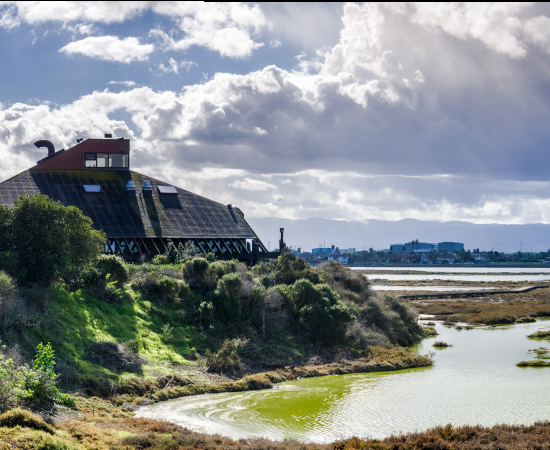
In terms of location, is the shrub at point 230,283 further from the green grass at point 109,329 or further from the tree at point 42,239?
the tree at point 42,239

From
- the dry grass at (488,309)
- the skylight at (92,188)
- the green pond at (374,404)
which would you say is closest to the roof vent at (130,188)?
the skylight at (92,188)

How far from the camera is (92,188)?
5631 cm

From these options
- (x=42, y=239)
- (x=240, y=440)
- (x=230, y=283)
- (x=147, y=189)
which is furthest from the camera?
(x=147, y=189)

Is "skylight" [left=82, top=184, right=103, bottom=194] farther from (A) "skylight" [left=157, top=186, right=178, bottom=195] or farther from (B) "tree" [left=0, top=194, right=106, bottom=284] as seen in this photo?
(B) "tree" [left=0, top=194, right=106, bottom=284]

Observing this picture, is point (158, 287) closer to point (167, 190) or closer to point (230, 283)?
point (230, 283)

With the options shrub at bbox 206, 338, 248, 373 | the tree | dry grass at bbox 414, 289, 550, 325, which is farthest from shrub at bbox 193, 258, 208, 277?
dry grass at bbox 414, 289, 550, 325

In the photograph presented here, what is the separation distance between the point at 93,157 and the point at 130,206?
863 centimetres

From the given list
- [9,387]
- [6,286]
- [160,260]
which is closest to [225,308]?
[160,260]

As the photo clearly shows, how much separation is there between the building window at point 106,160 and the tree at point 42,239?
91.9 feet

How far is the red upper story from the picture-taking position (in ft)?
193

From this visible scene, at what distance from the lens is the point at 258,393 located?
30.5 metres

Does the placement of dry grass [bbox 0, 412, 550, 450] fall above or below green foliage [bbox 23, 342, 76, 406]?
below

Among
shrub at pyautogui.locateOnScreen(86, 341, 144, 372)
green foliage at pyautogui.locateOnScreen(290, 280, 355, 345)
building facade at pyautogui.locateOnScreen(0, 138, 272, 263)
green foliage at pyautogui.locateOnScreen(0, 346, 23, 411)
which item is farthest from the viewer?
building facade at pyautogui.locateOnScreen(0, 138, 272, 263)

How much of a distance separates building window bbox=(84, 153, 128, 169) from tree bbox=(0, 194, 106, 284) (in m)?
28.0
